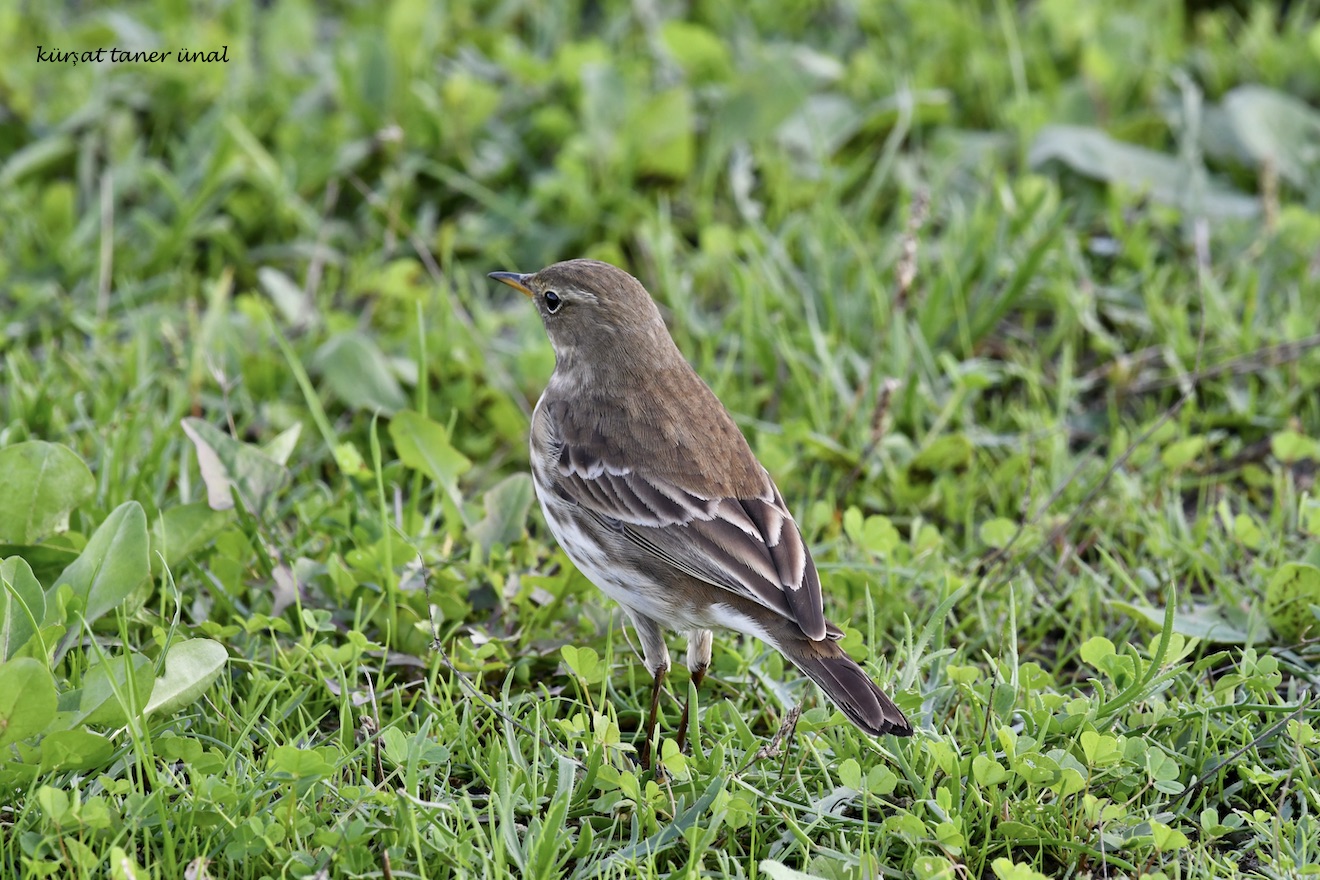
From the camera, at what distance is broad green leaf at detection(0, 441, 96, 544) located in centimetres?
443

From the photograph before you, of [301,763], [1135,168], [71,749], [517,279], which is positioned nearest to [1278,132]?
[1135,168]

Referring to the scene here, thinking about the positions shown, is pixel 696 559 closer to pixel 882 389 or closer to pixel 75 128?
pixel 882 389

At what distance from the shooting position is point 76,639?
161 inches

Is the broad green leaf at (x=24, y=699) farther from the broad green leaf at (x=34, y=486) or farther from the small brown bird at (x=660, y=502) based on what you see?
the small brown bird at (x=660, y=502)

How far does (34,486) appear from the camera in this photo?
14.6ft

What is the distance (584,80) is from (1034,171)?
229 cm

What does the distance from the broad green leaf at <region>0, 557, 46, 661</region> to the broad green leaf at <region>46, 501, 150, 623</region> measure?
0.42ft

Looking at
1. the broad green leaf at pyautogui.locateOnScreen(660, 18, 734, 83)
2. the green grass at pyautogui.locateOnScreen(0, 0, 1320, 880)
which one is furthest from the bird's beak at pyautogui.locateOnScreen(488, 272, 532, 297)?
the broad green leaf at pyautogui.locateOnScreen(660, 18, 734, 83)

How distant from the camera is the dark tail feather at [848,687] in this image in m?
3.72

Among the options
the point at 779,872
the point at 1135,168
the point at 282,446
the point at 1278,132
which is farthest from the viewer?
the point at 1278,132

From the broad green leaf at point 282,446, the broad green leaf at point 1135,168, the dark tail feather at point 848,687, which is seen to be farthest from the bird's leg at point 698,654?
the broad green leaf at point 1135,168

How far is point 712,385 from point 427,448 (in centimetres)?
146

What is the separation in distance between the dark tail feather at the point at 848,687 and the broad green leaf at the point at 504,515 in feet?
4.32

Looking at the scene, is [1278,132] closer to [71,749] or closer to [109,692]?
[109,692]
